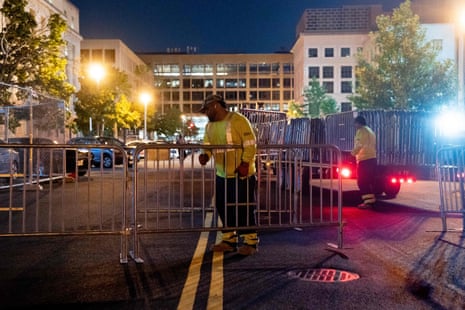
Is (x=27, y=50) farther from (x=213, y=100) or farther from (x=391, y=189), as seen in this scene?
(x=213, y=100)

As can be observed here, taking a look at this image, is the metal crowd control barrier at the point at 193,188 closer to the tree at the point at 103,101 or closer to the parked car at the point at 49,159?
the parked car at the point at 49,159

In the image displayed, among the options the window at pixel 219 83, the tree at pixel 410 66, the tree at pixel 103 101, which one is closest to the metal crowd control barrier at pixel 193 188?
the tree at pixel 410 66

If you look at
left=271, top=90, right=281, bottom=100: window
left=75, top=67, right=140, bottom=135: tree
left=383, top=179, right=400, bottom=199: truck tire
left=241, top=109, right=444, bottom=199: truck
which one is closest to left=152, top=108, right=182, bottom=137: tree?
left=75, top=67, right=140, bottom=135: tree

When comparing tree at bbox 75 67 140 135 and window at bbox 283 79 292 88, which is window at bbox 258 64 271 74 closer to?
window at bbox 283 79 292 88

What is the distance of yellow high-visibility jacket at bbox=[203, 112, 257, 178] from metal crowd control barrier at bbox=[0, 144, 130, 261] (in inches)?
45.0

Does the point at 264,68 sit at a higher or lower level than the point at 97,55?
higher

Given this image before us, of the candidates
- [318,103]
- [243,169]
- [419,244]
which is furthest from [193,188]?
[318,103]

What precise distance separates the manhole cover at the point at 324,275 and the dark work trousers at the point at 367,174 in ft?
18.2

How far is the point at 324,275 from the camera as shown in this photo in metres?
5.91

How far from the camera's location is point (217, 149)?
23.7 feet

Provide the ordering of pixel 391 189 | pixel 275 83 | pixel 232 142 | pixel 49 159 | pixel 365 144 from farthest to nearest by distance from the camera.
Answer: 1. pixel 275 83
2. pixel 391 189
3. pixel 365 144
4. pixel 49 159
5. pixel 232 142

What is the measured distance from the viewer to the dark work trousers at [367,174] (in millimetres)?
11445

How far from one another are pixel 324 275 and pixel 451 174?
13.5ft

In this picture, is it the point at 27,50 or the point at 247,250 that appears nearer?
the point at 247,250
